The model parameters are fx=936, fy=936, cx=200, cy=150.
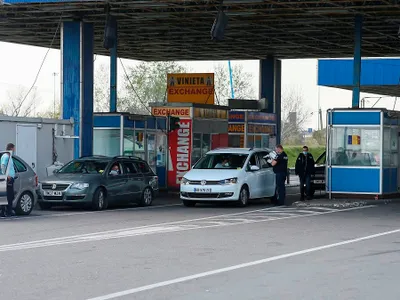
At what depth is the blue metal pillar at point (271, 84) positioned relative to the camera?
43.8 metres

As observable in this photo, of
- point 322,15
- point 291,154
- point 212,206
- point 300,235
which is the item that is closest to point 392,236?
point 300,235

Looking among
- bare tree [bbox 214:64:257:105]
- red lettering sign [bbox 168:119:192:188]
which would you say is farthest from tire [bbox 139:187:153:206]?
bare tree [bbox 214:64:257:105]

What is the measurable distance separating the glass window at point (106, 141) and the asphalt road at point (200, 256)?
9575 millimetres

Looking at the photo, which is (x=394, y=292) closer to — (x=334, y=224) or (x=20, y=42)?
(x=334, y=224)

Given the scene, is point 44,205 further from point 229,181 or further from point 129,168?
point 229,181

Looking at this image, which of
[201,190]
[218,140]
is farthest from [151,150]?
[201,190]

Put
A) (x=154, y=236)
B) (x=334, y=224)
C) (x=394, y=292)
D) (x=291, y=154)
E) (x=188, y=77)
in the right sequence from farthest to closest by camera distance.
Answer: (x=291, y=154), (x=188, y=77), (x=334, y=224), (x=154, y=236), (x=394, y=292)

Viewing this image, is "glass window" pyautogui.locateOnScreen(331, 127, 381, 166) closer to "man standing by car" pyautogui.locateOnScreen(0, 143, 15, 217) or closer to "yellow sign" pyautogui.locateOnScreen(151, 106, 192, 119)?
"yellow sign" pyautogui.locateOnScreen(151, 106, 192, 119)

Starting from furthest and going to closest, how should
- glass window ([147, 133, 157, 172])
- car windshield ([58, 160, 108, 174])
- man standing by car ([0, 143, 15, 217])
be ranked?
glass window ([147, 133, 157, 172]), car windshield ([58, 160, 108, 174]), man standing by car ([0, 143, 15, 217])

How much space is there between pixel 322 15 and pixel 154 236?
52.0 feet

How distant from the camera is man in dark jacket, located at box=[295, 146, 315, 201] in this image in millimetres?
29109

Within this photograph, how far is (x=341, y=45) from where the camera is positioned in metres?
39.7

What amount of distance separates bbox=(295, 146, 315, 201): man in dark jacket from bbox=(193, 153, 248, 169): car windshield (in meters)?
3.14

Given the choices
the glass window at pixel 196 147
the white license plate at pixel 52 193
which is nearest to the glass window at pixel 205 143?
the glass window at pixel 196 147
